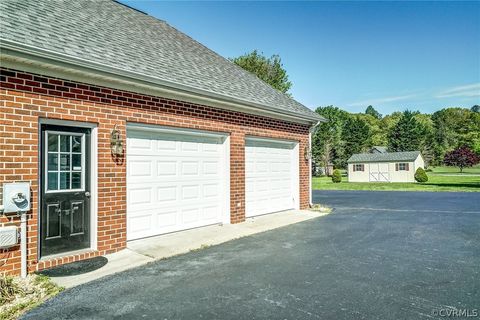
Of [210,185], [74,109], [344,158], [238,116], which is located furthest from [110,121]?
[344,158]

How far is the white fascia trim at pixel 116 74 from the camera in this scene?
15.5ft

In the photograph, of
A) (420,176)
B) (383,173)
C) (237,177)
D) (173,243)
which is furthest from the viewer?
(383,173)

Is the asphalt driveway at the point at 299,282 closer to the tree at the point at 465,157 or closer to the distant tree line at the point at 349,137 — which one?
the distant tree line at the point at 349,137

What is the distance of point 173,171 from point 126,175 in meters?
1.23

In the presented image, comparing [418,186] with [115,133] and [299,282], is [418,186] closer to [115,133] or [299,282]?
[299,282]

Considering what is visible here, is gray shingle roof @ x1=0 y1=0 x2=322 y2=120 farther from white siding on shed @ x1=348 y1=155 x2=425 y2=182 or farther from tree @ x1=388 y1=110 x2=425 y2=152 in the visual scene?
tree @ x1=388 y1=110 x2=425 y2=152

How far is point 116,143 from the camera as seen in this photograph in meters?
6.02

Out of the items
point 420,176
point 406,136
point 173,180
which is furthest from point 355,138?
point 173,180

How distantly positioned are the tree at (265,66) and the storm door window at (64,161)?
29.4 metres

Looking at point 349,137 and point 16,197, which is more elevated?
point 349,137

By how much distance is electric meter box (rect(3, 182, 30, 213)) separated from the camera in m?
4.62
